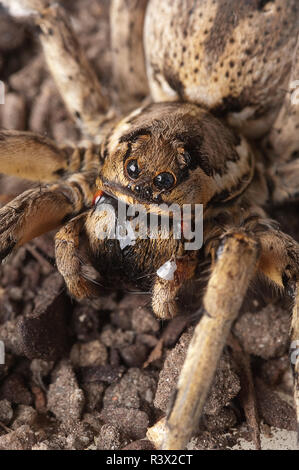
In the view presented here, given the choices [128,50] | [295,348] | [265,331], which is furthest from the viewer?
[128,50]

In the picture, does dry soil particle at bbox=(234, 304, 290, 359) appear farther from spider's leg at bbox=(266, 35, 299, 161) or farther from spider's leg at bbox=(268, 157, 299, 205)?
spider's leg at bbox=(266, 35, 299, 161)

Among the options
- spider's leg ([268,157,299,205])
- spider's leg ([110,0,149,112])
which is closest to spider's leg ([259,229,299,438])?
spider's leg ([268,157,299,205])

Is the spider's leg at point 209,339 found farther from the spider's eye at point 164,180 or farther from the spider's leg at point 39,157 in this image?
the spider's leg at point 39,157

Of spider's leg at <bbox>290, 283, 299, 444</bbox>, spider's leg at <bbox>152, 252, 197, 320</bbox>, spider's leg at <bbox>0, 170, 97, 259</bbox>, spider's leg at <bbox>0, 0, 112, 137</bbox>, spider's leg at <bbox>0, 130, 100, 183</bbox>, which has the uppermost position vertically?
spider's leg at <bbox>0, 0, 112, 137</bbox>

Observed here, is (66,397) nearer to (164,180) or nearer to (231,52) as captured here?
(164,180)

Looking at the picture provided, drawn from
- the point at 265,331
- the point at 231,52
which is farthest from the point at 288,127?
the point at 265,331

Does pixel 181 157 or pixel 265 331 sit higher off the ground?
pixel 181 157

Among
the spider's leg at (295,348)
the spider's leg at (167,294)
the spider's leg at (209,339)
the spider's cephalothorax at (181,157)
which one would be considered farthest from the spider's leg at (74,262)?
the spider's leg at (295,348)

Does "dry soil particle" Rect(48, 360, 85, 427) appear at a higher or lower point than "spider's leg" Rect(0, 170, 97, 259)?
lower
